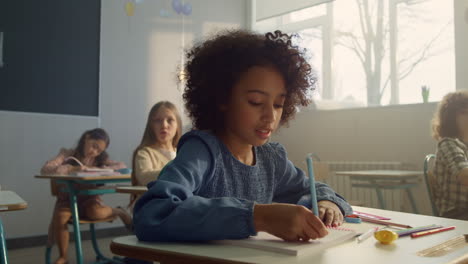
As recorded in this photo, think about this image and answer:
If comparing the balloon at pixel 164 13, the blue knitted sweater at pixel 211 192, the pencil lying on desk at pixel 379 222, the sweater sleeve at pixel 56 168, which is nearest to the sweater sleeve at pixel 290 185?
the blue knitted sweater at pixel 211 192

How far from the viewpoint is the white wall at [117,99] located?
360 centimetres

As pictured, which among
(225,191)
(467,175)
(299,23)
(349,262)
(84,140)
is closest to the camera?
(349,262)

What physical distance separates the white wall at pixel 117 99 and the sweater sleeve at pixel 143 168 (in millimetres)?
968

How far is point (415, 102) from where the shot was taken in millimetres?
3832

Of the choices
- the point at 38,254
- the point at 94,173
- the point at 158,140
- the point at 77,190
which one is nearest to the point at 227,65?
the point at 158,140

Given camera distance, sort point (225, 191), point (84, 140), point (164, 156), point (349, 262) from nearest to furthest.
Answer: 1. point (349, 262)
2. point (225, 191)
3. point (164, 156)
4. point (84, 140)

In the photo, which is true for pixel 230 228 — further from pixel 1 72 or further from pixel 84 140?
pixel 1 72

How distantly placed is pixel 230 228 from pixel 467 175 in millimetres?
1903

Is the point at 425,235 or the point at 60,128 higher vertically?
the point at 60,128

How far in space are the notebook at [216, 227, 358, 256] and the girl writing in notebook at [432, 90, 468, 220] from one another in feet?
5.87

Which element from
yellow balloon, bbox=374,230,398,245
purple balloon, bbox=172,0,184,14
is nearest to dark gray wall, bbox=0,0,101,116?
purple balloon, bbox=172,0,184,14

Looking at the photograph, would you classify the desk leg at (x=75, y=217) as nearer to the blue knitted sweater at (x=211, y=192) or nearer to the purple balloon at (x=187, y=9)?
the blue knitted sweater at (x=211, y=192)

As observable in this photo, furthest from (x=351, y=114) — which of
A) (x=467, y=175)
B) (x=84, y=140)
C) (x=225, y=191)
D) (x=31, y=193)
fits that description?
(x=225, y=191)

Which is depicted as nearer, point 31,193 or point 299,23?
point 31,193
